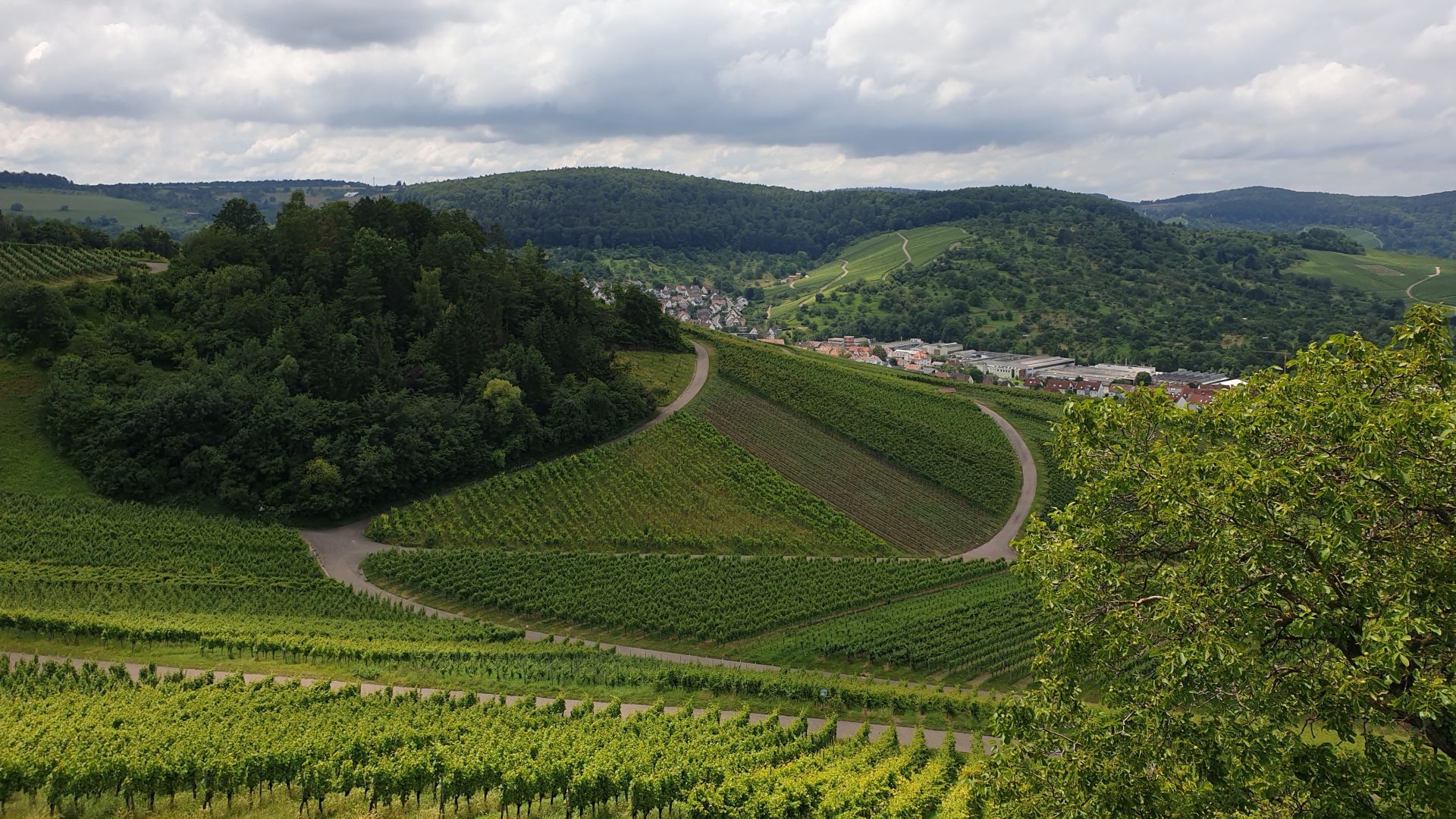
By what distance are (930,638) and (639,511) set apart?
892 inches

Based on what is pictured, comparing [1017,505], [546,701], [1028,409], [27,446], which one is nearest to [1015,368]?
[1028,409]

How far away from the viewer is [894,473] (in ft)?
223

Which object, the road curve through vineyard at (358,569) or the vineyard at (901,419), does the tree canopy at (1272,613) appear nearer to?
the road curve through vineyard at (358,569)

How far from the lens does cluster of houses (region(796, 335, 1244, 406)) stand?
5084 inches

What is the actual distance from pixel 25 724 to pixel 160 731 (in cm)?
379

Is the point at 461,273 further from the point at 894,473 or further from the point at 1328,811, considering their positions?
the point at 1328,811

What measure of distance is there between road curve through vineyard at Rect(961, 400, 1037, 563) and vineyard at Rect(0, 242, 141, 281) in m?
74.2

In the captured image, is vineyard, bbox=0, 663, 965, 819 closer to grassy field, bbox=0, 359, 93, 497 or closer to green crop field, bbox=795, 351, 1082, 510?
grassy field, bbox=0, 359, 93, 497

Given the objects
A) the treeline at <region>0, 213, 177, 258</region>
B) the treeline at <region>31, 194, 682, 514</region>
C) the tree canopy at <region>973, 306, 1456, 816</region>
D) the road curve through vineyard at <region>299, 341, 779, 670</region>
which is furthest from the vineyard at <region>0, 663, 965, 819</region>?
the treeline at <region>0, 213, 177, 258</region>

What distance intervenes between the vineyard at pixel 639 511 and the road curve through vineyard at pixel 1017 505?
749 cm

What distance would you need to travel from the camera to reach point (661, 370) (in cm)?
8419

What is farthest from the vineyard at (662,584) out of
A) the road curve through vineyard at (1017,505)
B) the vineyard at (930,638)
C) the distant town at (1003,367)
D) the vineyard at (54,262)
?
the distant town at (1003,367)

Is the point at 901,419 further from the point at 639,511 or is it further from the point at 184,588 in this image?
the point at 184,588

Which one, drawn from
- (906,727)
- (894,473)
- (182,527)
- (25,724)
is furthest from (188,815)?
(894,473)
